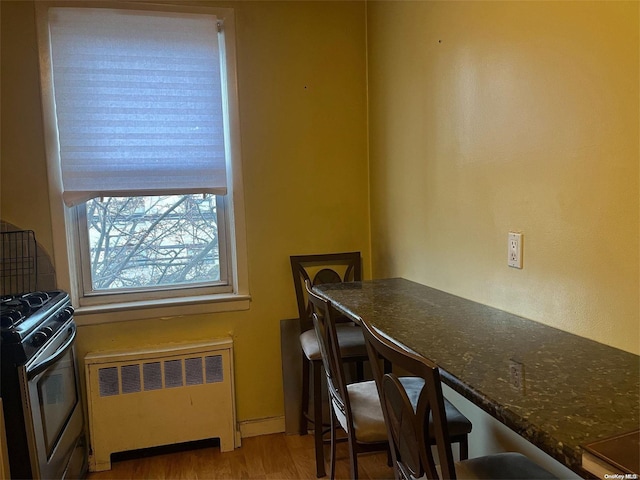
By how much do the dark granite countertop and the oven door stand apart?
1.17 m

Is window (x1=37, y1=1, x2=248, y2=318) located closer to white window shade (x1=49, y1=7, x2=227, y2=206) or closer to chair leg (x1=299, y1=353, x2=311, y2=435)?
white window shade (x1=49, y1=7, x2=227, y2=206)

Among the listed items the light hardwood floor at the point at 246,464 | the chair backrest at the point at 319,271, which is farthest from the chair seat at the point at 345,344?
the light hardwood floor at the point at 246,464

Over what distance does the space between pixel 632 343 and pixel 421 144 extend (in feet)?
4.05

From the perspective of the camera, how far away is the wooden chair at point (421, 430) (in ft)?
3.24

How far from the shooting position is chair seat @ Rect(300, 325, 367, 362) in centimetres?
222

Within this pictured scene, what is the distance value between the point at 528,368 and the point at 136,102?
2.14 metres

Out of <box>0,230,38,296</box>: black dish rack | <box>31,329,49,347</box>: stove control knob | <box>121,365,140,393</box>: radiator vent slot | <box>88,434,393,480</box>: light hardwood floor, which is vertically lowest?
<box>88,434,393,480</box>: light hardwood floor

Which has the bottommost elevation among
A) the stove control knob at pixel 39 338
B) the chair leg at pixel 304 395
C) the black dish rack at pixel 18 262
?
the chair leg at pixel 304 395

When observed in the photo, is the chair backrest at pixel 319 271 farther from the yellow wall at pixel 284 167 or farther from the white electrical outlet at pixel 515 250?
the white electrical outlet at pixel 515 250

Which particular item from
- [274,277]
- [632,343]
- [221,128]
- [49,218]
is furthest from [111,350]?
[632,343]

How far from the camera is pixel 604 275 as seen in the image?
1292mm

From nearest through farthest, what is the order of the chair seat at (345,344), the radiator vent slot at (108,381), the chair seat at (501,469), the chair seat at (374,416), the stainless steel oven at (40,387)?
the chair seat at (501,469) < the chair seat at (374,416) < the stainless steel oven at (40,387) < the chair seat at (345,344) < the radiator vent slot at (108,381)

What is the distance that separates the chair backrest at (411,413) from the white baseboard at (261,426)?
155cm

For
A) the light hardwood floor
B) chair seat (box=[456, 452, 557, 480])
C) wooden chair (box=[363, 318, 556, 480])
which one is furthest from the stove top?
chair seat (box=[456, 452, 557, 480])
